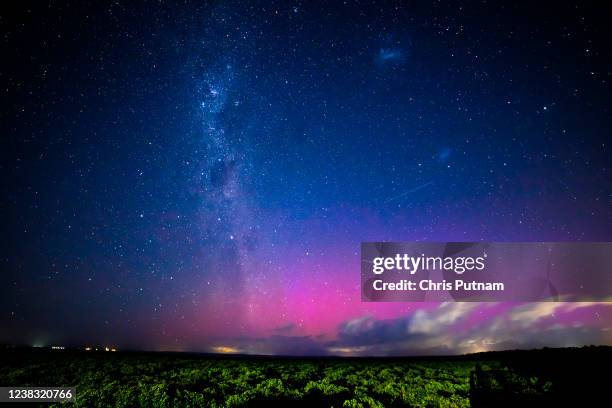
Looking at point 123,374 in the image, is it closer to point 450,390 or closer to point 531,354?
point 450,390

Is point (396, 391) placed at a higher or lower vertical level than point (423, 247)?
lower

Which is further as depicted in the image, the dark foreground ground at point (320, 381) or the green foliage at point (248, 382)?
the green foliage at point (248, 382)

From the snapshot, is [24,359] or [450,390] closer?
[450,390]

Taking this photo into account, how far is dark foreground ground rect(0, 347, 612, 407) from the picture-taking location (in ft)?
37.0

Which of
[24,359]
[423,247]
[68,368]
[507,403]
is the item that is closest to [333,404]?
[507,403]

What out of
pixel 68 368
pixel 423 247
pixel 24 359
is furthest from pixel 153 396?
pixel 423 247

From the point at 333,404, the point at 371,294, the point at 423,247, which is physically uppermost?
the point at 423,247

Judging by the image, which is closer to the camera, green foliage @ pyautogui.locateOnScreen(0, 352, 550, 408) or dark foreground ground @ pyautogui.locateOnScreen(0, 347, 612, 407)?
dark foreground ground @ pyautogui.locateOnScreen(0, 347, 612, 407)

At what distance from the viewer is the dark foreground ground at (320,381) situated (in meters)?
11.3

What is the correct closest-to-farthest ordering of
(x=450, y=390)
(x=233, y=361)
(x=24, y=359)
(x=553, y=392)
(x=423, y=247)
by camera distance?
(x=553, y=392) < (x=450, y=390) < (x=24, y=359) < (x=233, y=361) < (x=423, y=247)

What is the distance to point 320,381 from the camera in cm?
1261

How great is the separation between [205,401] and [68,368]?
571 cm

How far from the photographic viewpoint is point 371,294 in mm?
17031

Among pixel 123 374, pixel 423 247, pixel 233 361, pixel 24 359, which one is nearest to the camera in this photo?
pixel 123 374
